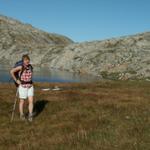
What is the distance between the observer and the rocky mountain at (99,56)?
113 m

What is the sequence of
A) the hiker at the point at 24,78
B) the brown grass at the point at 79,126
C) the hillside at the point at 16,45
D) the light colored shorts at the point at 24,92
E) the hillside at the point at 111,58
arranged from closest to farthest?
the brown grass at the point at 79,126 → the hiker at the point at 24,78 → the light colored shorts at the point at 24,92 → the hillside at the point at 111,58 → the hillside at the point at 16,45

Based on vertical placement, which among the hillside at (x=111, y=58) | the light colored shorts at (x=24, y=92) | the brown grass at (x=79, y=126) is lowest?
the brown grass at (x=79, y=126)

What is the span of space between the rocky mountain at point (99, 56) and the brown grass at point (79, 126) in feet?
250

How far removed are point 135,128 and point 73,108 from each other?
7380 mm

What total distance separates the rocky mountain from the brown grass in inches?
3005

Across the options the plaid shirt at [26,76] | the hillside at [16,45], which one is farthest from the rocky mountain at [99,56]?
the plaid shirt at [26,76]

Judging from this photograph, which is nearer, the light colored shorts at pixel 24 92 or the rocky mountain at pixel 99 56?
the light colored shorts at pixel 24 92

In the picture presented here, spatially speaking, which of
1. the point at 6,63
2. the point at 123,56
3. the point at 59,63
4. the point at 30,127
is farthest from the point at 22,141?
the point at 6,63

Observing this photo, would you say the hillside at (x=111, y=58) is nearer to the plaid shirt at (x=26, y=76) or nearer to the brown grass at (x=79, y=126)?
the brown grass at (x=79, y=126)

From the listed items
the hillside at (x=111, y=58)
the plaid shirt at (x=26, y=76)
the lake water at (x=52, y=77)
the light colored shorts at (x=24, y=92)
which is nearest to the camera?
the plaid shirt at (x=26, y=76)

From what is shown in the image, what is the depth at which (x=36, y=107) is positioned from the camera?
80.8 feet

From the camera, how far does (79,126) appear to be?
59.2ft

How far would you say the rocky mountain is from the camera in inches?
4432

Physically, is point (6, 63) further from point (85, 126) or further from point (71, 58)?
point (85, 126)
